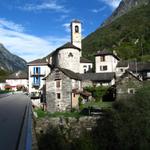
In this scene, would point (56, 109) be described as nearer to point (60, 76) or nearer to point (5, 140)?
point (60, 76)

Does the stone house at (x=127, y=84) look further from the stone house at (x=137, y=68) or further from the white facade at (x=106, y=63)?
the white facade at (x=106, y=63)

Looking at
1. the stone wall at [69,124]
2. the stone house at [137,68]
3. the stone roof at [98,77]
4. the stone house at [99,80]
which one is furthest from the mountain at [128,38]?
the stone wall at [69,124]

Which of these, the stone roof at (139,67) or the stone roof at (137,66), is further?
the stone roof at (137,66)

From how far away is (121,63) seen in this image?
71.2 m

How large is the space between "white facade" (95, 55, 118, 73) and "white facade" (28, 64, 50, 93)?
36.7ft

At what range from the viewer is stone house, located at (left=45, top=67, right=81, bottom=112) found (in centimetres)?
5281

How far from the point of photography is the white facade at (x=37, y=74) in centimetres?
7119

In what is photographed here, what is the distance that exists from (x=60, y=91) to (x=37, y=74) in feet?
61.1

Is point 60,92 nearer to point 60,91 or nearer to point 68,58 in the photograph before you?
point 60,91

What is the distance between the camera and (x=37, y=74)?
7125 cm

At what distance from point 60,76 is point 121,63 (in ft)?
71.0

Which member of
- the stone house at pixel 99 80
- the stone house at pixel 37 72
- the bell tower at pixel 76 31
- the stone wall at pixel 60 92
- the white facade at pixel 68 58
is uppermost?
the bell tower at pixel 76 31

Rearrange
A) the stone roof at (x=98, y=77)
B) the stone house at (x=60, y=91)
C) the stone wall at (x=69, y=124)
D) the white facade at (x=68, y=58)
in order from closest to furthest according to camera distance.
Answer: the stone wall at (x=69, y=124) → the stone house at (x=60, y=91) → the stone roof at (x=98, y=77) → the white facade at (x=68, y=58)

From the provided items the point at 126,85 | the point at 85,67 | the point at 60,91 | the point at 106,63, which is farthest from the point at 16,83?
the point at 126,85
